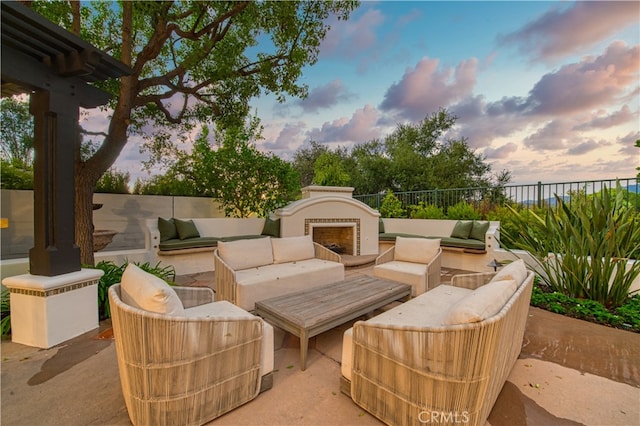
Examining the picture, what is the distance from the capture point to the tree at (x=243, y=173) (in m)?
7.27

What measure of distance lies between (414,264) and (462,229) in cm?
268

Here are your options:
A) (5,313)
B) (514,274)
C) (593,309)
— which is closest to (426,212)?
(593,309)

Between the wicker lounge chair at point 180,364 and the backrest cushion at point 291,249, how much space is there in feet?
8.18

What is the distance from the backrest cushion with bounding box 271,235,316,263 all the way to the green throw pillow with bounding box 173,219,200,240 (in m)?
2.47

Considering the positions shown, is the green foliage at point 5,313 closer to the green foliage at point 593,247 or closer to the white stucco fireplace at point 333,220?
the white stucco fireplace at point 333,220

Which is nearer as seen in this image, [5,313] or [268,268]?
[5,313]

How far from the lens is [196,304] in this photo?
2.58 meters

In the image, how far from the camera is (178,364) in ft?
4.95

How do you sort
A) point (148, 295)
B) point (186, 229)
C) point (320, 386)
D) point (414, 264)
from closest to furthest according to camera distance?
point (148, 295) < point (320, 386) < point (414, 264) < point (186, 229)

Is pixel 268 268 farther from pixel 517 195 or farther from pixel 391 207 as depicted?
pixel 517 195

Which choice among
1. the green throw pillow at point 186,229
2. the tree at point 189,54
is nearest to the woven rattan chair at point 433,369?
the tree at point 189,54

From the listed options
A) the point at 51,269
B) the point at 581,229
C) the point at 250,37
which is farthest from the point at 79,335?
the point at 581,229

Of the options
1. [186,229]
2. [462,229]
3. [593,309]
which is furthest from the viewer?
[462,229]

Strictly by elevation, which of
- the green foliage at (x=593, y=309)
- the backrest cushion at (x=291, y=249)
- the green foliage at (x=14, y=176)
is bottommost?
the green foliage at (x=593, y=309)
